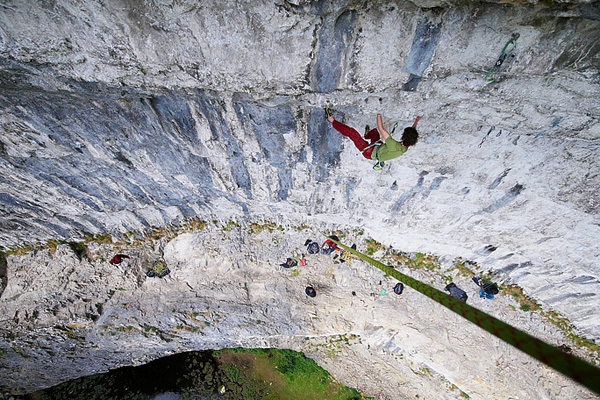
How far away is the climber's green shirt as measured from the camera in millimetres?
4086

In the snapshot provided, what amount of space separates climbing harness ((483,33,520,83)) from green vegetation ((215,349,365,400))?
10.4 meters

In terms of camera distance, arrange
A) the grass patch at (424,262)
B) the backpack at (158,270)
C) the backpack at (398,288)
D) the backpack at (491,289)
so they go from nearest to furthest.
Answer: the backpack at (491,289) < the grass patch at (424,262) < the backpack at (398,288) < the backpack at (158,270)

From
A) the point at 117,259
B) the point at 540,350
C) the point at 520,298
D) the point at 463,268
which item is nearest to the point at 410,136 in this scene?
the point at 540,350

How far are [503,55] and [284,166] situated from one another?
3.77 m

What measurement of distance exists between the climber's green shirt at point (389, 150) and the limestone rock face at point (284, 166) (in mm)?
377

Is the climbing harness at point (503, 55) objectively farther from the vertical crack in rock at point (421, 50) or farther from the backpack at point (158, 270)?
the backpack at point (158, 270)

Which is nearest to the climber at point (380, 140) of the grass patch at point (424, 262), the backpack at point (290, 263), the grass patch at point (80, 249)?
the grass patch at point (424, 262)

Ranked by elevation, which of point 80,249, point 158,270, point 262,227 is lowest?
point 80,249

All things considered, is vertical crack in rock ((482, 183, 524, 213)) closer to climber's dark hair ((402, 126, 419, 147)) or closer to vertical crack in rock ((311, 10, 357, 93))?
climber's dark hair ((402, 126, 419, 147))

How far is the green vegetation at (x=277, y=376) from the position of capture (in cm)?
1085

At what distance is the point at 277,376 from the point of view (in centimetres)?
1123

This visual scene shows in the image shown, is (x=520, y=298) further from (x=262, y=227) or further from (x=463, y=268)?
(x=262, y=227)

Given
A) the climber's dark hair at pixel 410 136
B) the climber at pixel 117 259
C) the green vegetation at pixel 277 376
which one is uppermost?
the climber's dark hair at pixel 410 136

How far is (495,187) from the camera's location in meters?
4.77
